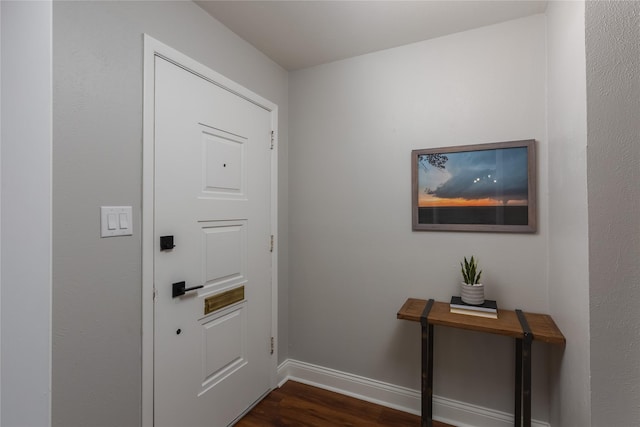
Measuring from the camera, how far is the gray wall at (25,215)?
106 cm

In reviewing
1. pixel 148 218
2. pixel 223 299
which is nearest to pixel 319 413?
pixel 223 299

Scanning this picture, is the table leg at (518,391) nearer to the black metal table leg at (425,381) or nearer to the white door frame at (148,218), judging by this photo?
the black metal table leg at (425,381)

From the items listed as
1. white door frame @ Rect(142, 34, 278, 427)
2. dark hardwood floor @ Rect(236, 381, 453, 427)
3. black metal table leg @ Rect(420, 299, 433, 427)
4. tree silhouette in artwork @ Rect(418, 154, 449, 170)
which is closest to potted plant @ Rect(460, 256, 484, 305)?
black metal table leg @ Rect(420, 299, 433, 427)

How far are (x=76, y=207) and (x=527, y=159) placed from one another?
2136mm

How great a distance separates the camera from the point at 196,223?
161cm

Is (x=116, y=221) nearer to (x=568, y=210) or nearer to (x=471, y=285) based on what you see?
(x=471, y=285)

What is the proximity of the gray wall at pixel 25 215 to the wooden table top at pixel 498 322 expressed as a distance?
5.09ft

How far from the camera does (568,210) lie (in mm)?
1300

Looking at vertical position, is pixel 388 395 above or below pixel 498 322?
below

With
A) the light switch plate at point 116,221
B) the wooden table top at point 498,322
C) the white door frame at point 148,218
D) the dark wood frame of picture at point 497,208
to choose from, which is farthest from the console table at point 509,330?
the light switch plate at point 116,221

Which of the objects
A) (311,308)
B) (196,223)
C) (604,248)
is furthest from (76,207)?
(604,248)

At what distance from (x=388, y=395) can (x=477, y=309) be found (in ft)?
2.95

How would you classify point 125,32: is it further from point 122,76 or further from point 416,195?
point 416,195

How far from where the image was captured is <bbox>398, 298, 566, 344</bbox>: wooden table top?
4.61 feet
